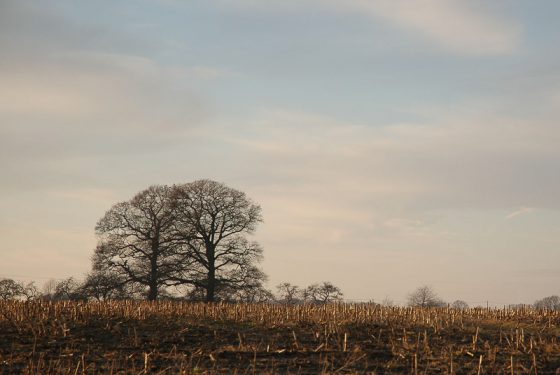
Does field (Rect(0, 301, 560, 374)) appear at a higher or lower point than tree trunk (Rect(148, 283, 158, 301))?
lower

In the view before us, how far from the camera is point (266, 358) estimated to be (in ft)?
69.0

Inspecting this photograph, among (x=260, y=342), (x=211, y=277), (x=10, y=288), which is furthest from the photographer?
(x=10, y=288)

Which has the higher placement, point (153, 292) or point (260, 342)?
point (153, 292)

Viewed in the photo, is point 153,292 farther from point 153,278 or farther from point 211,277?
point 211,277

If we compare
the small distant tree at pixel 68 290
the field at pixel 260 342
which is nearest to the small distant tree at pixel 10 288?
the small distant tree at pixel 68 290

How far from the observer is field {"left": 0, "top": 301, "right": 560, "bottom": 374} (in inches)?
778

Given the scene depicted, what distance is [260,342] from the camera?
77.8 ft

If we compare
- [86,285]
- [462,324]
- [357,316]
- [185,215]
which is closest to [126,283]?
[86,285]

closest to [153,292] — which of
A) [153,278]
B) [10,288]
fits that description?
[153,278]

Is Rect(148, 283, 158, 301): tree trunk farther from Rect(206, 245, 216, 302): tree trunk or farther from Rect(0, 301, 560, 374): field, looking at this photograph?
Rect(0, 301, 560, 374): field

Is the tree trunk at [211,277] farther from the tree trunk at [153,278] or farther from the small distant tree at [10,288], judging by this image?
the small distant tree at [10,288]

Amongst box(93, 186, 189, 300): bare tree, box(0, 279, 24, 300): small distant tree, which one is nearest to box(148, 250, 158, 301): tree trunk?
box(93, 186, 189, 300): bare tree

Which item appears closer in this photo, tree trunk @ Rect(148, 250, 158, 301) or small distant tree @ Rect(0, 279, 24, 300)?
tree trunk @ Rect(148, 250, 158, 301)

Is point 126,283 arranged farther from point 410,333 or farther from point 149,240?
point 410,333
